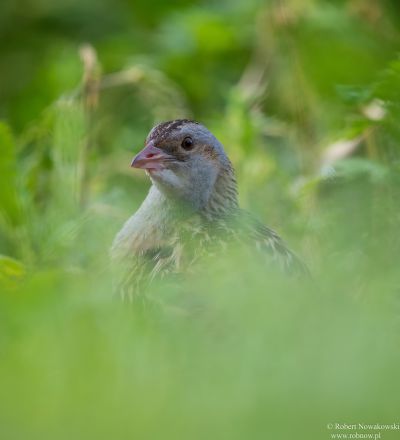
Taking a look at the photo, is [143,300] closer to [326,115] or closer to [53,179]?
[53,179]

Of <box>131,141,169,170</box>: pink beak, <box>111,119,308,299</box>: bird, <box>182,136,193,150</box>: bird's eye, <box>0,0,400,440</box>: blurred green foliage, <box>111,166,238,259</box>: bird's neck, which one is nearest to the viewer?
<box>0,0,400,440</box>: blurred green foliage

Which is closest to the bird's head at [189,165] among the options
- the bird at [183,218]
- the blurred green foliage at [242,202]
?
the bird at [183,218]

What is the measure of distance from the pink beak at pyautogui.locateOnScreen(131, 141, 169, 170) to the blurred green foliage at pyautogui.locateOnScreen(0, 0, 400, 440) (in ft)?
1.46

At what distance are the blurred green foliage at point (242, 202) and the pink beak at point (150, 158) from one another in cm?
45

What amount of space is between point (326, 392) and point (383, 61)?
5.86m

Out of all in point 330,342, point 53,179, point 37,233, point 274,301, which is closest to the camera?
point 330,342

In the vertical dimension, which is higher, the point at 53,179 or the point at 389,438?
the point at 53,179

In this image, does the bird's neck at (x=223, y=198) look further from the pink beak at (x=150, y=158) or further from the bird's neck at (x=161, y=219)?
the pink beak at (x=150, y=158)

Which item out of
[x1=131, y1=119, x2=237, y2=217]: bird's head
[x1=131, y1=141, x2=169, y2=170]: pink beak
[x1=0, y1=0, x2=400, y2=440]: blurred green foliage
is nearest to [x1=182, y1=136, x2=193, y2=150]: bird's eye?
[x1=131, y1=119, x2=237, y2=217]: bird's head

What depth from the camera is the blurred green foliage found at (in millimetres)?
2650

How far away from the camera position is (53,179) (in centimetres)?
574

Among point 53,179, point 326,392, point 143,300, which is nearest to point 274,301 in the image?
point 326,392

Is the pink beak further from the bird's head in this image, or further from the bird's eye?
the bird's eye

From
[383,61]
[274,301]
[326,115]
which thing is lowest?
[274,301]
